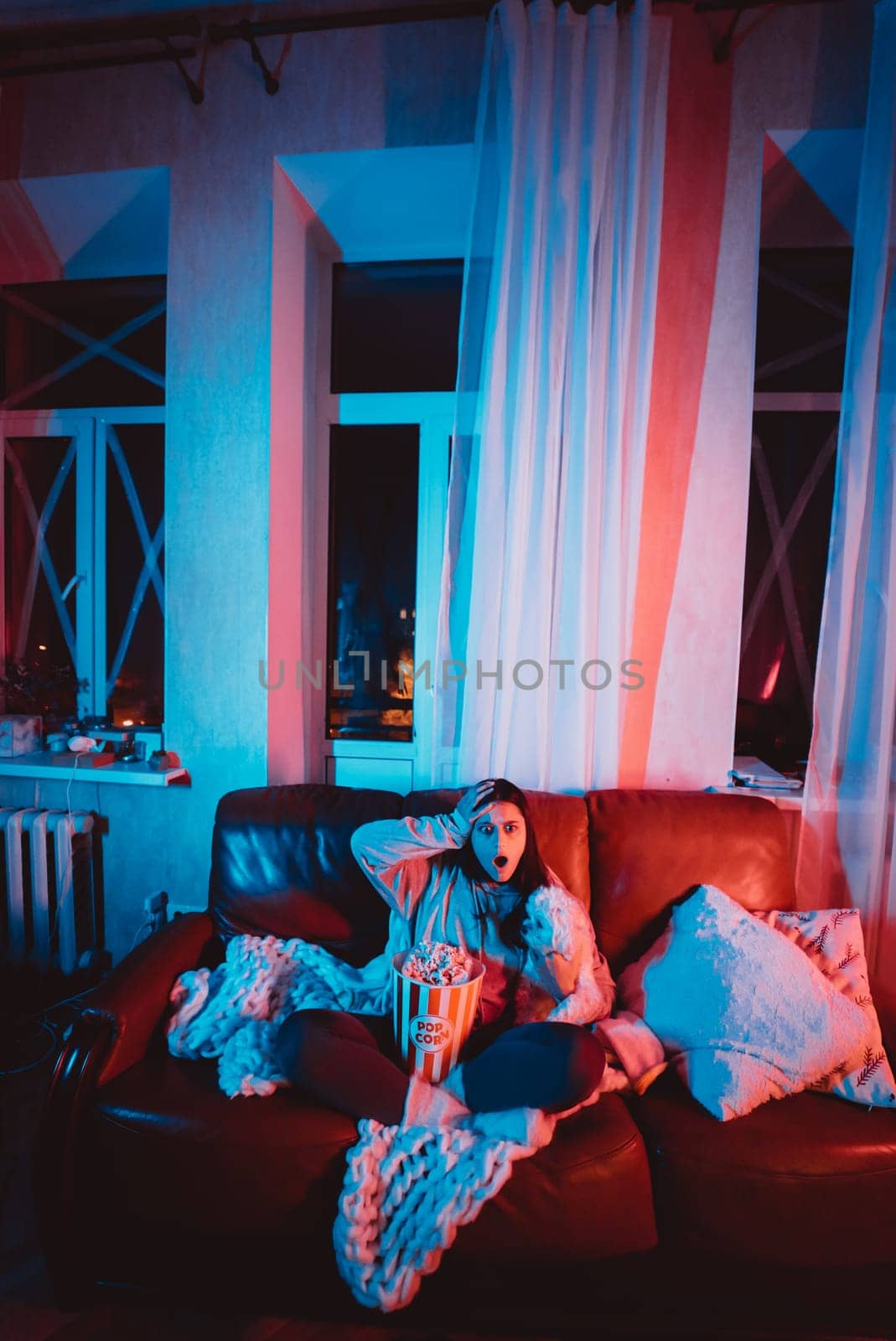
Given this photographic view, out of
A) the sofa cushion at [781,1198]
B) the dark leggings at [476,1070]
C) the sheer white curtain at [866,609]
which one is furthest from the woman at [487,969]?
the sheer white curtain at [866,609]

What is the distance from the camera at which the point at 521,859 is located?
154 cm

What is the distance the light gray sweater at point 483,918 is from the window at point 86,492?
147cm

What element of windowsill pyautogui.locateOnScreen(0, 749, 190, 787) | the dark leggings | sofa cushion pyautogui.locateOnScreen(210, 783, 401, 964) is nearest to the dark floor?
the dark leggings

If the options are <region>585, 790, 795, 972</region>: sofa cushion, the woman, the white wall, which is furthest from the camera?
the white wall

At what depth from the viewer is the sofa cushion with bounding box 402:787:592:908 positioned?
1.67 metres

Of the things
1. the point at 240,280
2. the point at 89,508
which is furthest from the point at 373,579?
the point at 89,508

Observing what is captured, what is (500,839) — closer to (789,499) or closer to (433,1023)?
(433,1023)

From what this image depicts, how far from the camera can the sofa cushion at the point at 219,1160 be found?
44.9 inches

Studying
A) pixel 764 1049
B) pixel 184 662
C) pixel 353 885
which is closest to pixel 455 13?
pixel 184 662

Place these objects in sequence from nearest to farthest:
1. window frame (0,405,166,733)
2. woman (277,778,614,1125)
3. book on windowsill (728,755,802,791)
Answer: woman (277,778,614,1125)
book on windowsill (728,755,802,791)
window frame (0,405,166,733)

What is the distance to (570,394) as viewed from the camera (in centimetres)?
183

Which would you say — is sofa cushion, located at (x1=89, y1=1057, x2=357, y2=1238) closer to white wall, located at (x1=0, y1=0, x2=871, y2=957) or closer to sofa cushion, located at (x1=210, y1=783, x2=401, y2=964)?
sofa cushion, located at (x1=210, y1=783, x2=401, y2=964)

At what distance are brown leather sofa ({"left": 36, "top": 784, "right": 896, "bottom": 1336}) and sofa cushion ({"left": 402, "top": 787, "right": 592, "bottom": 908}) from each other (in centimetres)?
51

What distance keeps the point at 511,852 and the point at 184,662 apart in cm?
136
